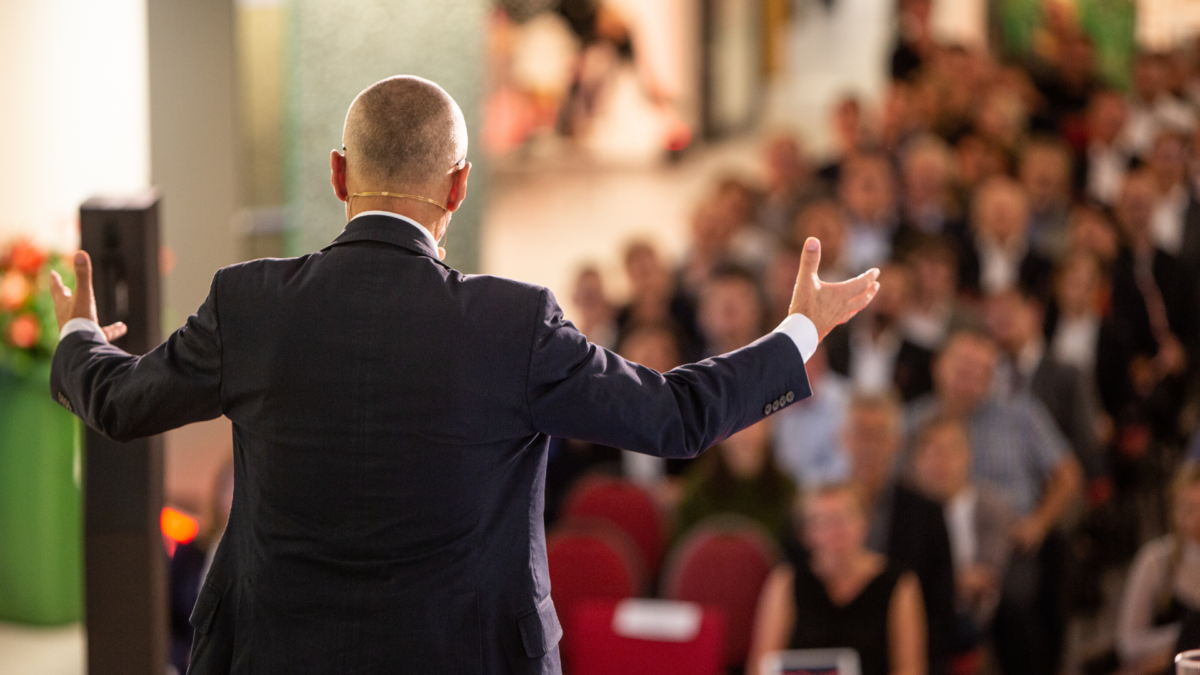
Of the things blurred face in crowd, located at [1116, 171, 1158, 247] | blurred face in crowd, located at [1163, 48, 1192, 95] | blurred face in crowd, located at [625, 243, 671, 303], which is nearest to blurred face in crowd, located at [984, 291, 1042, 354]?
blurred face in crowd, located at [1116, 171, 1158, 247]

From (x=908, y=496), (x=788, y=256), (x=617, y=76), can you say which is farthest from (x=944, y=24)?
(x=908, y=496)

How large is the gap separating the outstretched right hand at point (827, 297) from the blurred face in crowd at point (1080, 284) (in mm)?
3156

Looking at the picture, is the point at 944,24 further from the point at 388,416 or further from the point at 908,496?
the point at 388,416

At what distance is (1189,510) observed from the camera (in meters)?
3.19

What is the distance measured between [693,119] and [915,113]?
345cm

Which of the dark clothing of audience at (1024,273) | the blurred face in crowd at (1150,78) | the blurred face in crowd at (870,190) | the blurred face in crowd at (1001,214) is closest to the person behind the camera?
the dark clothing of audience at (1024,273)

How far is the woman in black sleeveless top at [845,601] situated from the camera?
3104 millimetres

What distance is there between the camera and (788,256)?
14.8 ft

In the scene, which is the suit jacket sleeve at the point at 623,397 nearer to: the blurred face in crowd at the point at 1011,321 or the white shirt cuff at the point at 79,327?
the white shirt cuff at the point at 79,327

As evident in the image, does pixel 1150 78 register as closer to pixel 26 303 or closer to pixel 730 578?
pixel 730 578

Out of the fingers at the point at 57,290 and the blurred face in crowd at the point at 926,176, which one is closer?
the fingers at the point at 57,290

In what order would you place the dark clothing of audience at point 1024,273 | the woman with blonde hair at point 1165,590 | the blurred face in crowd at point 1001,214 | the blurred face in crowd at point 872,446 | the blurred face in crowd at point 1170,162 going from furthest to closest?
the blurred face in crowd at point 1170,162 < the blurred face in crowd at point 1001,214 < the dark clothing of audience at point 1024,273 < the blurred face in crowd at point 872,446 < the woman with blonde hair at point 1165,590

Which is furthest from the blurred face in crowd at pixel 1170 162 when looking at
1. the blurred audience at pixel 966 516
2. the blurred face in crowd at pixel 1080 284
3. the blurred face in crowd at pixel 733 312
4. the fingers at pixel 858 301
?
the fingers at pixel 858 301

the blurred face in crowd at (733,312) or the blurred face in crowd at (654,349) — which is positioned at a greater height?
the blurred face in crowd at (733,312)
